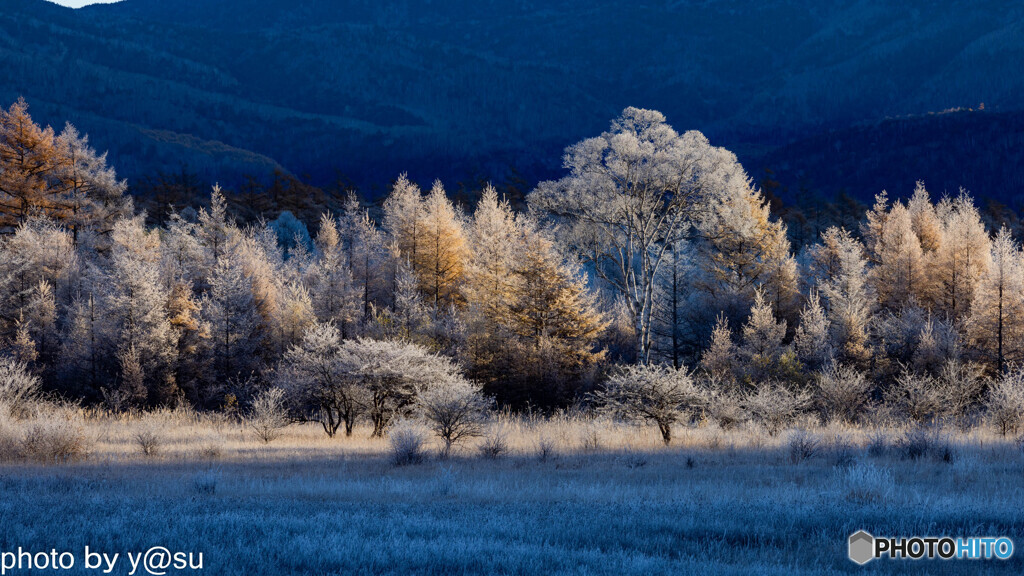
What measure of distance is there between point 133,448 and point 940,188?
181 metres

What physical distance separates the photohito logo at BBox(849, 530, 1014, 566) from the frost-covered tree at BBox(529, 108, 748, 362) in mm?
18423

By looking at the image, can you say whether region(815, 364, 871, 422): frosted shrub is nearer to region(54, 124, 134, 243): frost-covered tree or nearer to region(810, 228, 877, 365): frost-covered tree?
region(810, 228, 877, 365): frost-covered tree

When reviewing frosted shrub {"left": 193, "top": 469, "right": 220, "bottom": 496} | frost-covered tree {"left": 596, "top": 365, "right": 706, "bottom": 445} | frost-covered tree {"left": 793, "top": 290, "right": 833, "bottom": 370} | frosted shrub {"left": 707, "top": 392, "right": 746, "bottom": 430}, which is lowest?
frosted shrub {"left": 193, "top": 469, "right": 220, "bottom": 496}

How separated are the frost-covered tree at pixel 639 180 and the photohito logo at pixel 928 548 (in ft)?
60.4

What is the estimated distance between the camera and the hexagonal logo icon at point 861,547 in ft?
21.8

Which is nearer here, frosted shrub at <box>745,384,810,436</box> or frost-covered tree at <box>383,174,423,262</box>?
frosted shrub at <box>745,384,810,436</box>

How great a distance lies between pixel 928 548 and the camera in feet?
22.5

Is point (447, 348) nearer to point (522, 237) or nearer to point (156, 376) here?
point (522, 237)

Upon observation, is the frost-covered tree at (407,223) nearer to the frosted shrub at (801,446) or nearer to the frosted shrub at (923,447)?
the frosted shrub at (801,446)

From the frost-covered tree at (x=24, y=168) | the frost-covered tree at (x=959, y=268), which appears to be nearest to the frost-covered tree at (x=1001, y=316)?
the frost-covered tree at (x=959, y=268)

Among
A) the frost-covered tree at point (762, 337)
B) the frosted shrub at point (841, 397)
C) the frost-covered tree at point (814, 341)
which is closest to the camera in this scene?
the frosted shrub at point (841, 397)

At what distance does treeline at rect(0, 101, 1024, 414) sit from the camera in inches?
1049

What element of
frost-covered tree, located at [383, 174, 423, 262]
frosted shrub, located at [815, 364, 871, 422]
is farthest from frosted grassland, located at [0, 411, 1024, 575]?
frost-covered tree, located at [383, 174, 423, 262]

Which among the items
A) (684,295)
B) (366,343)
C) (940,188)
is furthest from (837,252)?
(940,188)
